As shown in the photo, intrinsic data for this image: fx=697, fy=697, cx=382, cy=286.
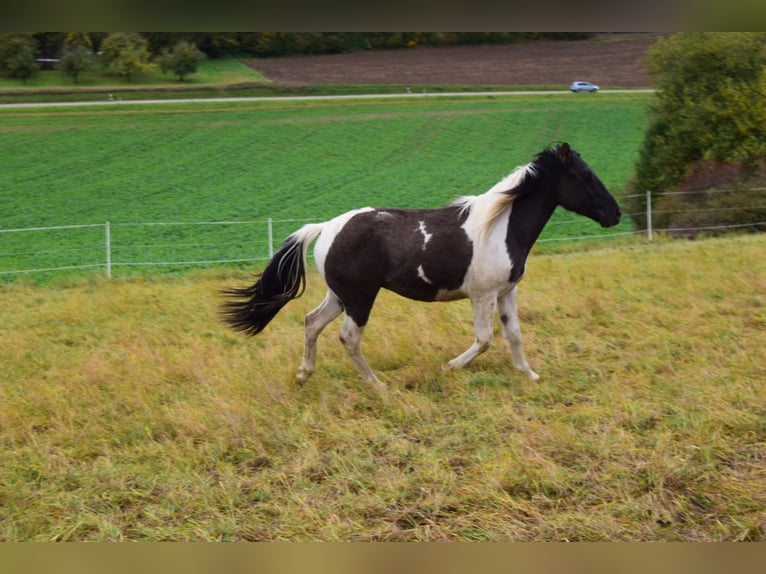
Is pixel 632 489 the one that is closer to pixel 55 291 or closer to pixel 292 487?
pixel 292 487

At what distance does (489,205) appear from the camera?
5.88 m

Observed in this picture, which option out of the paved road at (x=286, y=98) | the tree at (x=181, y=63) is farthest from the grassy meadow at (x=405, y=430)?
the paved road at (x=286, y=98)

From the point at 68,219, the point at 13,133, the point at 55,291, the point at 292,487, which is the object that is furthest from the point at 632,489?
the point at 13,133

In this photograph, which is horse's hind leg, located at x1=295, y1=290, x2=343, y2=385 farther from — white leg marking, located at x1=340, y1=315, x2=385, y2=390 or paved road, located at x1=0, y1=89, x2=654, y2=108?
paved road, located at x1=0, y1=89, x2=654, y2=108

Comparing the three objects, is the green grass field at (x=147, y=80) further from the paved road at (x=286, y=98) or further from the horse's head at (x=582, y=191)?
the horse's head at (x=582, y=191)

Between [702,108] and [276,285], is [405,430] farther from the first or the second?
[702,108]

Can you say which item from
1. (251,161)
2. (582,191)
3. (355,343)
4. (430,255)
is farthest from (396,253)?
(251,161)

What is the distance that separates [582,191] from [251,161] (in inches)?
754

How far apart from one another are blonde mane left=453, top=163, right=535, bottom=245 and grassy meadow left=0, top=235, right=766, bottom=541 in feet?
4.02

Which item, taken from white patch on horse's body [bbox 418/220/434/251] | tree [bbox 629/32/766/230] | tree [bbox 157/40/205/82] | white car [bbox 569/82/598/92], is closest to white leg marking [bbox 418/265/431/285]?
white patch on horse's body [bbox 418/220/434/251]

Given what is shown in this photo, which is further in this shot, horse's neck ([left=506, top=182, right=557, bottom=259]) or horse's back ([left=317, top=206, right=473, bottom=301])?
horse's neck ([left=506, top=182, right=557, bottom=259])

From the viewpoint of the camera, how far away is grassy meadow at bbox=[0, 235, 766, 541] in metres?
3.54

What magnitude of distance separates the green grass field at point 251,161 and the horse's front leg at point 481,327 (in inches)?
403

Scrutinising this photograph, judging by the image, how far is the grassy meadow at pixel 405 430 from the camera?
11.6ft
